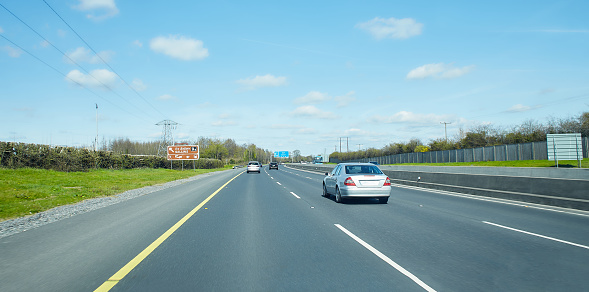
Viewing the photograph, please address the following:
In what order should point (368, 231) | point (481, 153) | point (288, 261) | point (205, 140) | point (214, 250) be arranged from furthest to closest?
point (205, 140) → point (481, 153) → point (368, 231) → point (214, 250) → point (288, 261)

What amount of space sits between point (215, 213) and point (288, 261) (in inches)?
234

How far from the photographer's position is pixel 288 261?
588 centimetres

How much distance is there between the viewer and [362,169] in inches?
566

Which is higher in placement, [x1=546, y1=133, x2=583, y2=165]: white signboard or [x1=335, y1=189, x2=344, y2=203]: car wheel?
[x1=546, y1=133, x2=583, y2=165]: white signboard

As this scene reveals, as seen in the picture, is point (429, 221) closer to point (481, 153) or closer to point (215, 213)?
point (215, 213)

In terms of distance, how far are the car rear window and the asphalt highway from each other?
10.6 feet

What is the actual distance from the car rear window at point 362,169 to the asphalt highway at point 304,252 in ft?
10.6

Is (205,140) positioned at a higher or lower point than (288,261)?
higher

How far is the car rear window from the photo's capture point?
14.1 meters

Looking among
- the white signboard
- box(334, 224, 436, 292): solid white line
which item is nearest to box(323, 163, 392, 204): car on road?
box(334, 224, 436, 292): solid white line

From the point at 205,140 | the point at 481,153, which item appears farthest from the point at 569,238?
the point at 205,140

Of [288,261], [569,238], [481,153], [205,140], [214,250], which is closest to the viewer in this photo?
[288,261]

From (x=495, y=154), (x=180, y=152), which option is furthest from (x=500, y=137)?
(x=180, y=152)

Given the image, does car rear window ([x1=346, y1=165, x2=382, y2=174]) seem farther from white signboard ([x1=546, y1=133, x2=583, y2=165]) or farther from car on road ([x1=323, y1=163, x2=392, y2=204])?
white signboard ([x1=546, y1=133, x2=583, y2=165])
